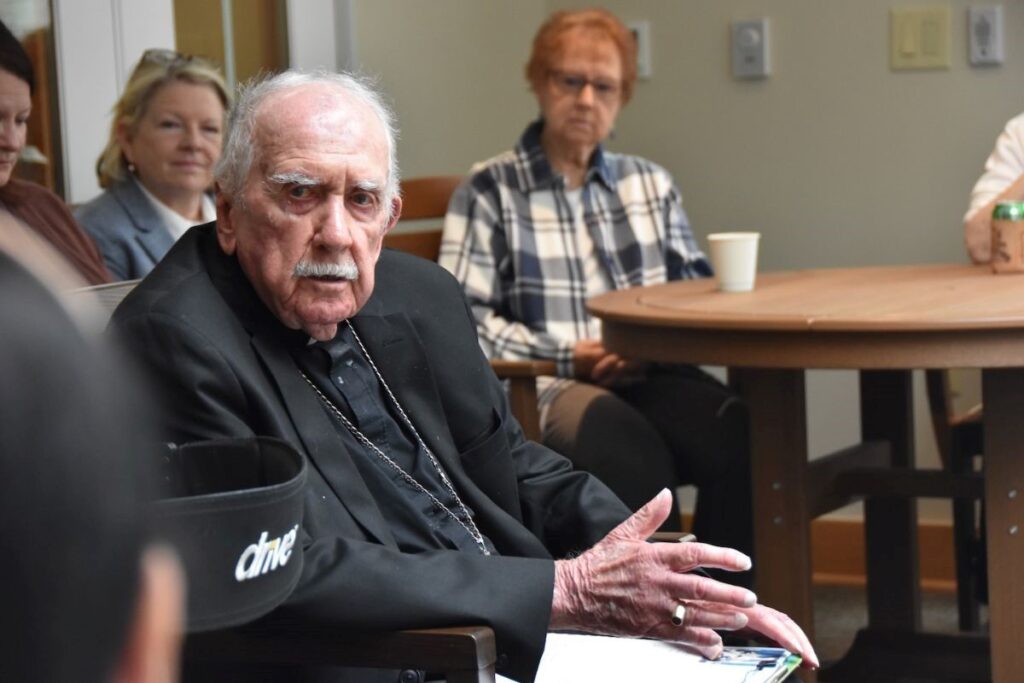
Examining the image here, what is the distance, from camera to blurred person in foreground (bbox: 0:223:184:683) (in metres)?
0.39

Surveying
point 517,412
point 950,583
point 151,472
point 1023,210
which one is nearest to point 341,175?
point 517,412

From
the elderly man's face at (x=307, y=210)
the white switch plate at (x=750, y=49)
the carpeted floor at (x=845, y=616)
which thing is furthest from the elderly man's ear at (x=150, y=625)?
the white switch plate at (x=750, y=49)

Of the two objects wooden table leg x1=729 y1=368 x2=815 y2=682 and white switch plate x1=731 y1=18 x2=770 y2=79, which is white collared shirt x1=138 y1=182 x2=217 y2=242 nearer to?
wooden table leg x1=729 y1=368 x2=815 y2=682

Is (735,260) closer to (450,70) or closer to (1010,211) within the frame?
(1010,211)

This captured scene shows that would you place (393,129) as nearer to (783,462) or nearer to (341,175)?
(341,175)

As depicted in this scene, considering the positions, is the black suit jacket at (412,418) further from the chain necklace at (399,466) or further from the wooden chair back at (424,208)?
the wooden chair back at (424,208)

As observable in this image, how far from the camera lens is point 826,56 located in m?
3.71

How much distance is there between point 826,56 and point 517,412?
153 centimetres

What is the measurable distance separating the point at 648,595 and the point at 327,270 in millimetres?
490

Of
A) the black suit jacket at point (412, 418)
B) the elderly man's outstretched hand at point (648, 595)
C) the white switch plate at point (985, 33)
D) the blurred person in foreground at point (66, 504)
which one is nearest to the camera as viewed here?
the blurred person in foreground at point (66, 504)

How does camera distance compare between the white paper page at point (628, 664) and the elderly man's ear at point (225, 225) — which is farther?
the elderly man's ear at point (225, 225)

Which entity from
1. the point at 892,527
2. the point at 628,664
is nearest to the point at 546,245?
the point at 892,527

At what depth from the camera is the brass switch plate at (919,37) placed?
3555 millimetres

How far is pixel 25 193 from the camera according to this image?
235 cm
